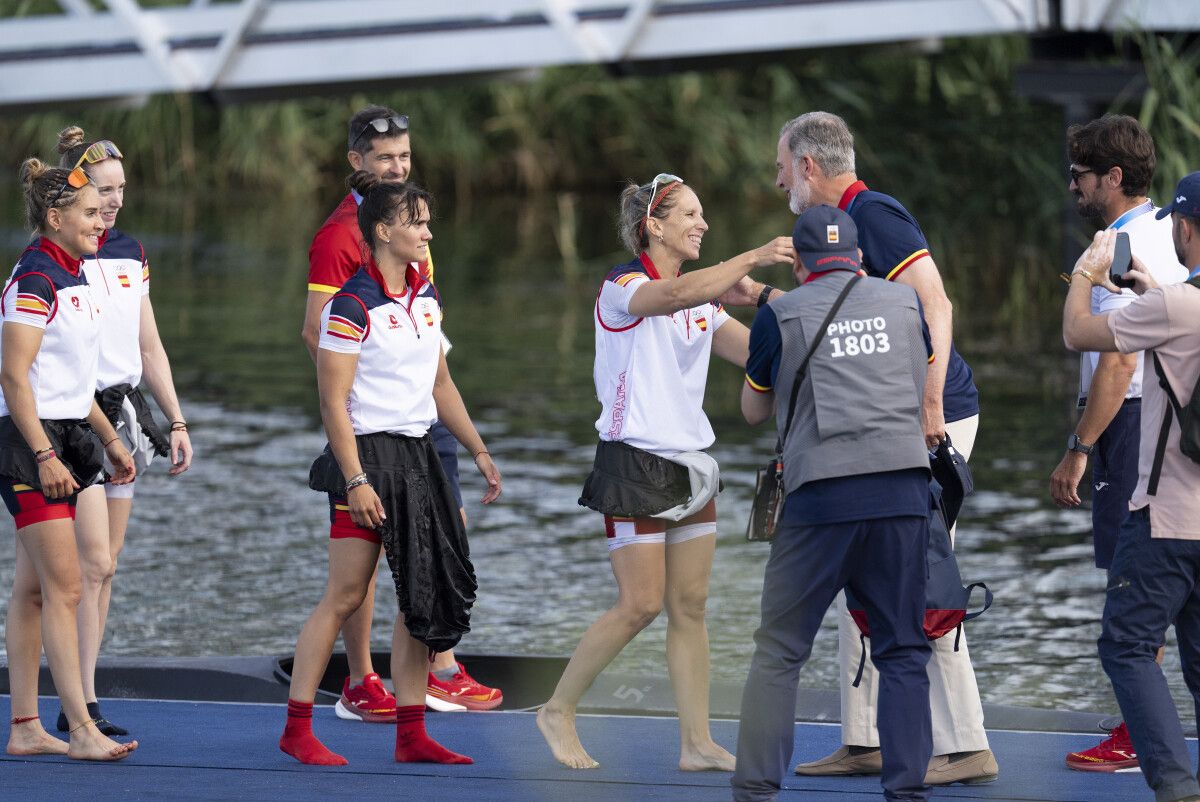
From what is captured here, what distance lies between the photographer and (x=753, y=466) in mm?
11602

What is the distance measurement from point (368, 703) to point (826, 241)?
7.01 ft

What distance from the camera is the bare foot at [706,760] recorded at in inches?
220

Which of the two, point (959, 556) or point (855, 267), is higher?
point (855, 267)

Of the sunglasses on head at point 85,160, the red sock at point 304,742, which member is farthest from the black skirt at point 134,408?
the red sock at point 304,742

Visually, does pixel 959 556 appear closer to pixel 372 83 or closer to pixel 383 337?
pixel 383 337

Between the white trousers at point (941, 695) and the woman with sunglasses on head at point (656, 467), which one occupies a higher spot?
the woman with sunglasses on head at point (656, 467)

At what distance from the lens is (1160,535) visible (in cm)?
496

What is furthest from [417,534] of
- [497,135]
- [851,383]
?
[497,135]

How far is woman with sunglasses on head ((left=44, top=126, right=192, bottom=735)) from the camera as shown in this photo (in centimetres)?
586

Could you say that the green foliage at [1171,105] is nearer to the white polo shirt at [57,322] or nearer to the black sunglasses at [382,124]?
the black sunglasses at [382,124]

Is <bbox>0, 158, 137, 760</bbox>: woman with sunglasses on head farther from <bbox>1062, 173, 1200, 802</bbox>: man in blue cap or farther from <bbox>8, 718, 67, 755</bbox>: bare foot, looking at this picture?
<bbox>1062, 173, 1200, 802</bbox>: man in blue cap

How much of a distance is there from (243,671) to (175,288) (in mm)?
12772

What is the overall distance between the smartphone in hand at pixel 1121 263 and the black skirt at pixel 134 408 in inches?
103

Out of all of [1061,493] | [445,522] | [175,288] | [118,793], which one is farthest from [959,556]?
[175,288]
